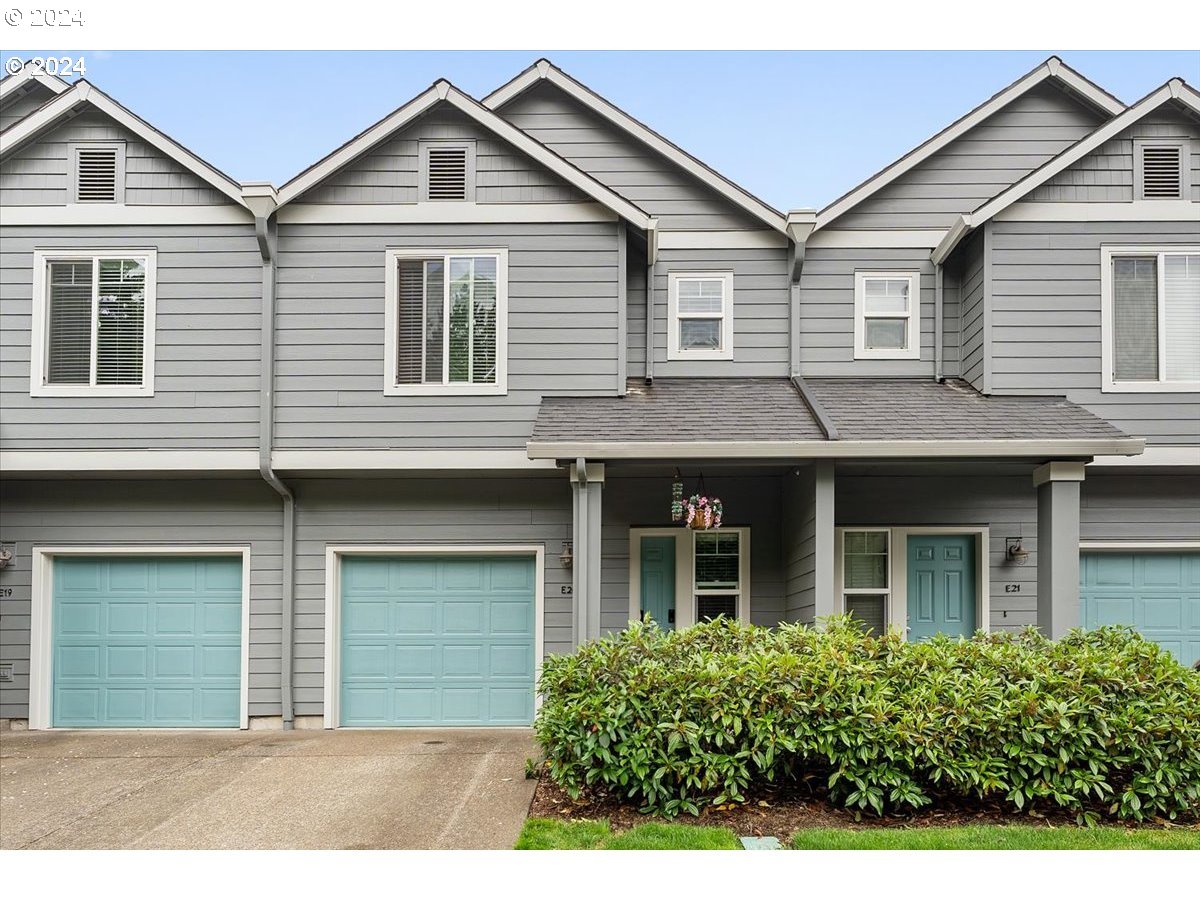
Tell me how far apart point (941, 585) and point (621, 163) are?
18.4 ft

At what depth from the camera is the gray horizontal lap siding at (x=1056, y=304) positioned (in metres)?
11.4

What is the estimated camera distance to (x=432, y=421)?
11328mm

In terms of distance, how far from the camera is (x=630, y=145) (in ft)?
42.0

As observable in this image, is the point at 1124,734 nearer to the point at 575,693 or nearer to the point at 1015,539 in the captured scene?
the point at 575,693

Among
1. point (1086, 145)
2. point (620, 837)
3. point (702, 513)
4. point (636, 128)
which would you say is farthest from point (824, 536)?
point (636, 128)

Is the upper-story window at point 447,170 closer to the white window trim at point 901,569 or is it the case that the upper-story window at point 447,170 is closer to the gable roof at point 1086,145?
the gable roof at point 1086,145

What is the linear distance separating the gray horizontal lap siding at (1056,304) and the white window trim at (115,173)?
862 cm

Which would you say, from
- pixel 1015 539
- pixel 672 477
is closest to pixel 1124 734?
pixel 1015 539

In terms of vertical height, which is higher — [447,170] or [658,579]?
[447,170]

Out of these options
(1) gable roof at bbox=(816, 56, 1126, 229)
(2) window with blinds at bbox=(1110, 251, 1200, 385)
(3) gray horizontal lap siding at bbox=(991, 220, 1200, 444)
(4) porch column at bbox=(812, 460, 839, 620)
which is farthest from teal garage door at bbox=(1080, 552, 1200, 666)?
(1) gable roof at bbox=(816, 56, 1126, 229)

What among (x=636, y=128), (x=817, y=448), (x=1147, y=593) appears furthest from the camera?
(x=636, y=128)

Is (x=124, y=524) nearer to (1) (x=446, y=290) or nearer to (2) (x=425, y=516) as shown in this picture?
(2) (x=425, y=516)

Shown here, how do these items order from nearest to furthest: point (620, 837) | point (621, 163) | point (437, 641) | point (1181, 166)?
point (620, 837) < point (1181, 166) < point (437, 641) < point (621, 163)

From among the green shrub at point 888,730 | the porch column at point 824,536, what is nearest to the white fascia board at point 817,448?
the porch column at point 824,536
